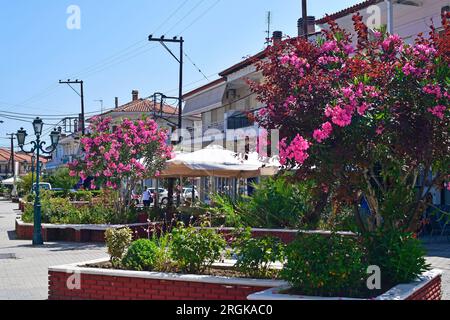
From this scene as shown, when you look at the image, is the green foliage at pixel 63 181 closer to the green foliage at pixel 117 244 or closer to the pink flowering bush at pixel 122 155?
the pink flowering bush at pixel 122 155

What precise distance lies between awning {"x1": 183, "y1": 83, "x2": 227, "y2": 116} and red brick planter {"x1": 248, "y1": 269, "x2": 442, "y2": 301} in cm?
2694

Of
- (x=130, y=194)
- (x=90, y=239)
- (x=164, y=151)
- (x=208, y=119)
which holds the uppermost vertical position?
(x=208, y=119)

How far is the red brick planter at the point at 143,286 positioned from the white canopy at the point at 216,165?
8.43 meters

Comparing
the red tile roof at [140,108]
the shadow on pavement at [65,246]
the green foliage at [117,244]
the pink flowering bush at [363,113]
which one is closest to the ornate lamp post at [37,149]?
the shadow on pavement at [65,246]

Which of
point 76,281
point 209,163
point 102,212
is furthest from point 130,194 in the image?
point 76,281

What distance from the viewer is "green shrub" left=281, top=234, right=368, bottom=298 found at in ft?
22.6

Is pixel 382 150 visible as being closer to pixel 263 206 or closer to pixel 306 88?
pixel 306 88

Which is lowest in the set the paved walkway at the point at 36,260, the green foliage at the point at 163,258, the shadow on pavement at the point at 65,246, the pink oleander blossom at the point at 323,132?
the paved walkway at the point at 36,260

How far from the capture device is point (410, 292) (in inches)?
265

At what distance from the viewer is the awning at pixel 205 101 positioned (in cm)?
Answer: 3472
